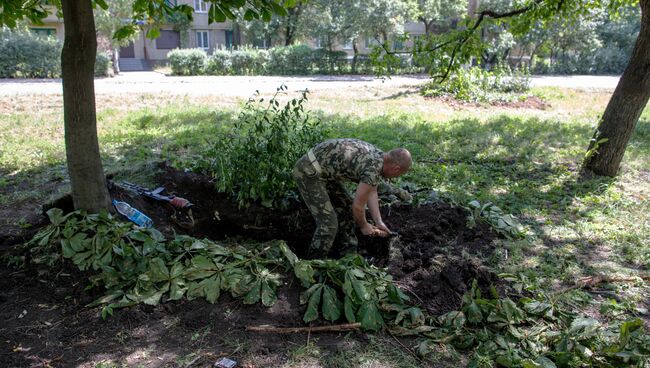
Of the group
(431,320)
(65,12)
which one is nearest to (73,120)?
(65,12)

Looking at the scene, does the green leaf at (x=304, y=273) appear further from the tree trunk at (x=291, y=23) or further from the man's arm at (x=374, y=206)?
the tree trunk at (x=291, y=23)

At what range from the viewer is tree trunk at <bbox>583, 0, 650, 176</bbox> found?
6402mm

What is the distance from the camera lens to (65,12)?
141 inches

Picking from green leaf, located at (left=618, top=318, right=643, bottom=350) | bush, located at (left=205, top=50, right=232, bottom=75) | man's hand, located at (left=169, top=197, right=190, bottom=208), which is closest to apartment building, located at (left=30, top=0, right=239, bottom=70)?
bush, located at (left=205, top=50, right=232, bottom=75)

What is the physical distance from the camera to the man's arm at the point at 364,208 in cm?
385

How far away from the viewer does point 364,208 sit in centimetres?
395

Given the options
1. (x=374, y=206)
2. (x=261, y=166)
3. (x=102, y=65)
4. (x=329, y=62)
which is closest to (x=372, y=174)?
(x=374, y=206)

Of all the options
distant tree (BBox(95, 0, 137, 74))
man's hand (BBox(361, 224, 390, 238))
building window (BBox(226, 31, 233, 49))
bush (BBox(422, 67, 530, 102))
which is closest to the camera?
man's hand (BBox(361, 224, 390, 238))

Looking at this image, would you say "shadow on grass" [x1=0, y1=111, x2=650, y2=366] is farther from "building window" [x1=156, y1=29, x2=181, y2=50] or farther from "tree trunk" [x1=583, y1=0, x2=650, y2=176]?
"building window" [x1=156, y1=29, x2=181, y2=50]

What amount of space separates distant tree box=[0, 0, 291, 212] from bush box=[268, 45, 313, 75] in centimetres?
2089

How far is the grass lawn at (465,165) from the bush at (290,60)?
12.5 metres

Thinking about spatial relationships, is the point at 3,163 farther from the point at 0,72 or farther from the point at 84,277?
the point at 0,72

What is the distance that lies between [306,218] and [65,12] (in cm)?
267

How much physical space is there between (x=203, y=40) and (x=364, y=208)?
118 ft
